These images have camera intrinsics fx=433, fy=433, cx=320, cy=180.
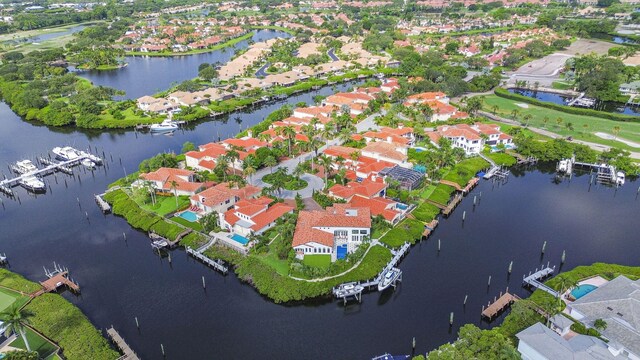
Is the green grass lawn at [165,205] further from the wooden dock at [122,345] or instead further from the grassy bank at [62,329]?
the wooden dock at [122,345]

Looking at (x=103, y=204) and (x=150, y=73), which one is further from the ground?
(x=150, y=73)

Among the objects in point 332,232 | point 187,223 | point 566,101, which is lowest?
point 187,223

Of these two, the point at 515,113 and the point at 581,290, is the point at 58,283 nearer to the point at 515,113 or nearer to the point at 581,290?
the point at 581,290

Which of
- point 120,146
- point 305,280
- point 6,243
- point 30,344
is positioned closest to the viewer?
point 30,344

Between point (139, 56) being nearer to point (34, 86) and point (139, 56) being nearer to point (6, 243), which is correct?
point (34, 86)

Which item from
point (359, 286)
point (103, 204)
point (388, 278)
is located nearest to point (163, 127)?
point (103, 204)

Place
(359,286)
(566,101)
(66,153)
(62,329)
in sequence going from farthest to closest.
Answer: (566,101) < (66,153) < (359,286) < (62,329)

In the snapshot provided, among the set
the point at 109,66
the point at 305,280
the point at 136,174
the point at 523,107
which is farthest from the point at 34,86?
the point at 523,107
